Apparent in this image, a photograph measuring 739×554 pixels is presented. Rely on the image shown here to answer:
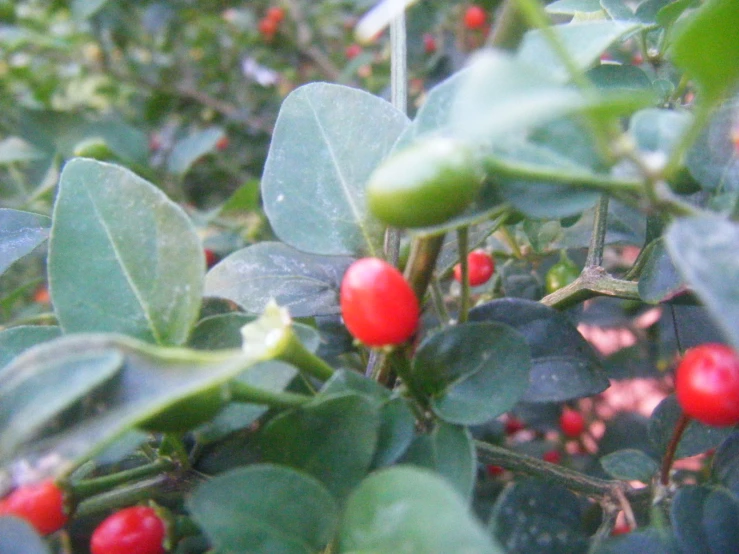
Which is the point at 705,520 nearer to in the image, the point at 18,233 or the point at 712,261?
the point at 712,261

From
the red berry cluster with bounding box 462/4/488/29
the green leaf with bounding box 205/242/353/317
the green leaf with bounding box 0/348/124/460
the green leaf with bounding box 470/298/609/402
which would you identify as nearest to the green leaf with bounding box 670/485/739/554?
the green leaf with bounding box 470/298/609/402

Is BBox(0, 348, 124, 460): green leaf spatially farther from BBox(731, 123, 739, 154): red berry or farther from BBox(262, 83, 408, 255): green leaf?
BBox(731, 123, 739, 154): red berry

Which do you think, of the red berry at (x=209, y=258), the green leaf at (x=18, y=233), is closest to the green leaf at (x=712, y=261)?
the green leaf at (x=18, y=233)

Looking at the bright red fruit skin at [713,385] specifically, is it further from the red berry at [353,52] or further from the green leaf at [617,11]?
the red berry at [353,52]

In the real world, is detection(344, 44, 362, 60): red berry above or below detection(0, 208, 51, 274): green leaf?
below

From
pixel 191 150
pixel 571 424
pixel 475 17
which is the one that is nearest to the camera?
pixel 191 150

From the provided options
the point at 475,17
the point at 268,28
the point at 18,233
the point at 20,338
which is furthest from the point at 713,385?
the point at 268,28
